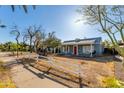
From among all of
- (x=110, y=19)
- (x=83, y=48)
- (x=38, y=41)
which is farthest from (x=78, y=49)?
(x=110, y=19)

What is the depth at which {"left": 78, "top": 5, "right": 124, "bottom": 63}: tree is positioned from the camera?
453cm

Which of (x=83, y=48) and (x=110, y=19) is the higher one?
(x=110, y=19)

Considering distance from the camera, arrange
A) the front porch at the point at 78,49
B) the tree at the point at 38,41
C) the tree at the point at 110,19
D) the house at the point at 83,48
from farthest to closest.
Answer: the front porch at the point at 78,49 → the house at the point at 83,48 → the tree at the point at 38,41 → the tree at the point at 110,19

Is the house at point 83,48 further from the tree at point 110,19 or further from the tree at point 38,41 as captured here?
the tree at point 110,19

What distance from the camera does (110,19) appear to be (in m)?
4.68

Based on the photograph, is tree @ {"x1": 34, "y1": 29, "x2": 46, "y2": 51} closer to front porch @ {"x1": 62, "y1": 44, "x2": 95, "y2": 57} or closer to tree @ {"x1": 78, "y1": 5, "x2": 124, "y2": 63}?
front porch @ {"x1": 62, "y1": 44, "x2": 95, "y2": 57}

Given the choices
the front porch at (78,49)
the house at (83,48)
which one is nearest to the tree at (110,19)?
the house at (83,48)

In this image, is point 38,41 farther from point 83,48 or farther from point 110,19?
point 110,19

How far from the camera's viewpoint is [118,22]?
4.60 meters

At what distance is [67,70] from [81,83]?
1.06 metres

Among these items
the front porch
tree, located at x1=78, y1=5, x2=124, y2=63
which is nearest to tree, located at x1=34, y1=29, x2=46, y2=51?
the front porch

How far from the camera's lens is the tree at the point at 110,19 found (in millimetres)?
4530
